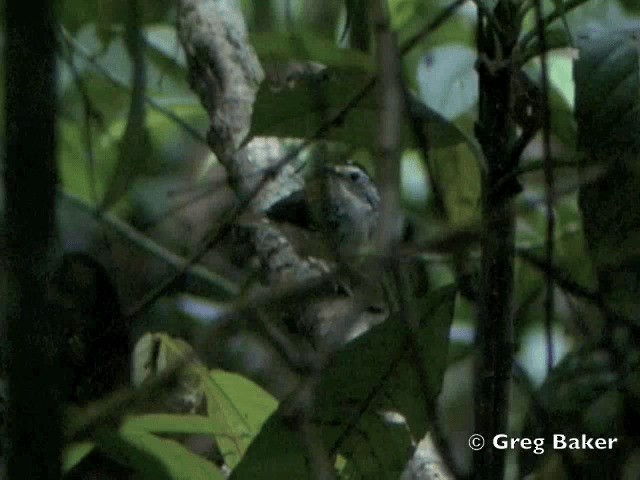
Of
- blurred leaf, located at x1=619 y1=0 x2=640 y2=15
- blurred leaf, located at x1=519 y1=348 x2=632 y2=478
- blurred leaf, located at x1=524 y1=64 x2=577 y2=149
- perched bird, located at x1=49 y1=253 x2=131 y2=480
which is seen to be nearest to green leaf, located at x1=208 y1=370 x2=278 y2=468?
perched bird, located at x1=49 y1=253 x2=131 y2=480

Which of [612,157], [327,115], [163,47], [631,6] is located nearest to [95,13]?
[163,47]

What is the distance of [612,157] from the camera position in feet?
2.21

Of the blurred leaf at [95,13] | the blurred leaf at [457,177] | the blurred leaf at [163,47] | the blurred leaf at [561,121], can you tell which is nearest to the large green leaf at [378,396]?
the blurred leaf at [457,177]

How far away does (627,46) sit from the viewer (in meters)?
0.74

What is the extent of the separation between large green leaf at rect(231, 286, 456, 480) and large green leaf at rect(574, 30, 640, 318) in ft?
0.34

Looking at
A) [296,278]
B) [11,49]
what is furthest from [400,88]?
[296,278]

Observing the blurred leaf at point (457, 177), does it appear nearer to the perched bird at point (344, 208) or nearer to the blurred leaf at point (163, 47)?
the perched bird at point (344, 208)

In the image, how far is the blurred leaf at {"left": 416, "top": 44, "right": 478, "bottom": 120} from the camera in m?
0.95

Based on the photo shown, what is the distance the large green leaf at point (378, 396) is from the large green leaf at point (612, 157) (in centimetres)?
10

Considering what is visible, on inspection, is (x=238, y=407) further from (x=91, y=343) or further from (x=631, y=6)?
(x=631, y=6)

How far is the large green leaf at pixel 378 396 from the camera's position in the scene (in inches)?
28.2

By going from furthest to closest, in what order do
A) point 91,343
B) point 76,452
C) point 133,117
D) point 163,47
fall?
point 163,47 < point 91,343 < point 133,117 < point 76,452

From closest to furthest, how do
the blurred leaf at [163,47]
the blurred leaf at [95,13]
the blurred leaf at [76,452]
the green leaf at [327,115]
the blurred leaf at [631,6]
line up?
the blurred leaf at [76,452] → the green leaf at [327,115] → the blurred leaf at [631,6] → the blurred leaf at [95,13] → the blurred leaf at [163,47]

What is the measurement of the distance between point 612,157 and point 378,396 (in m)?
0.21
